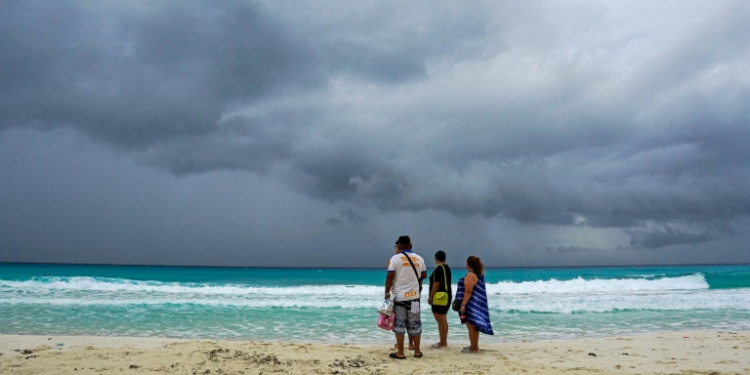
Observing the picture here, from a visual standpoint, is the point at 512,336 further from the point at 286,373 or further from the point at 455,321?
the point at 286,373

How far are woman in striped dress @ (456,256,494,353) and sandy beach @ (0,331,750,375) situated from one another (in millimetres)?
396

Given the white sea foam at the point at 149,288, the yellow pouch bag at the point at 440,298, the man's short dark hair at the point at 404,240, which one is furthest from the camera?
the white sea foam at the point at 149,288

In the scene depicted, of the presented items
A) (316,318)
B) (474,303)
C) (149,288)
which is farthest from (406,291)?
(149,288)

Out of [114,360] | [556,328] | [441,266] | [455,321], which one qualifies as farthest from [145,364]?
[556,328]

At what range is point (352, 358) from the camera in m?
7.27

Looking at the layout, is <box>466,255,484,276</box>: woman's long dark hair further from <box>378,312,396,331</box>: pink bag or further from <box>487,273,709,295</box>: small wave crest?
<box>487,273,709,295</box>: small wave crest

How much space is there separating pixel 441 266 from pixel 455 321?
17.8 ft

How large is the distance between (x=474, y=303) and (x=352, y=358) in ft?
6.95

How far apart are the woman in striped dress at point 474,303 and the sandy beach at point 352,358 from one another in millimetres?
396

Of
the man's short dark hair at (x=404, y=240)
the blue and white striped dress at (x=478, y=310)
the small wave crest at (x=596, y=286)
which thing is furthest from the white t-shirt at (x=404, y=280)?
the small wave crest at (x=596, y=286)

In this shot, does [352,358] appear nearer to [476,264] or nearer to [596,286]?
[476,264]

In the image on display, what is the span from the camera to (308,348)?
8117 millimetres

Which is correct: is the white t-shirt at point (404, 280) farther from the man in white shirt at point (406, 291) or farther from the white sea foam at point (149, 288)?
the white sea foam at point (149, 288)

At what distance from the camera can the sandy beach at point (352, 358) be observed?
6.55 m
